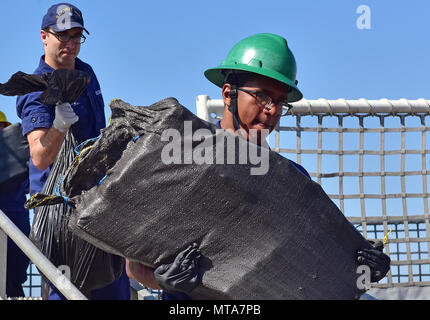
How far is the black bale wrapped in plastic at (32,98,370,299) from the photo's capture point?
2146 mm

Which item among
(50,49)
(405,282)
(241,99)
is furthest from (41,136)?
(405,282)

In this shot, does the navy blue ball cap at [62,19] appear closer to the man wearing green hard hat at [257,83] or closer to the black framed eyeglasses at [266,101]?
the man wearing green hard hat at [257,83]

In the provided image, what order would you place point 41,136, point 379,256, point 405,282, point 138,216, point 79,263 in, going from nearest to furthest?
point 138,216 → point 379,256 → point 79,263 → point 41,136 → point 405,282

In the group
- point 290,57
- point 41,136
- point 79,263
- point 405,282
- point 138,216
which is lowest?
point 405,282

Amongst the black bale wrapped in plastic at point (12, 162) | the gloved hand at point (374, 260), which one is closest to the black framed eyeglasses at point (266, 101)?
the gloved hand at point (374, 260)

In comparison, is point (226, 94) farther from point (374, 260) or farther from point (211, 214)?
point (374, 260)

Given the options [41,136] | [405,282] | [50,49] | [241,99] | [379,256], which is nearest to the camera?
[379,256]

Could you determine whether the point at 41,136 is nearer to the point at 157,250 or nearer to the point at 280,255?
the point at 157,250

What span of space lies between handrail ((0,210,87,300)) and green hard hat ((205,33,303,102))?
0.99m

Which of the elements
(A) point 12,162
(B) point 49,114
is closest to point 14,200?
(A) point 12,162

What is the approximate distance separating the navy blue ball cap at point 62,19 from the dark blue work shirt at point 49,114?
0.58ft

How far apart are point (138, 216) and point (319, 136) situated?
13.1ft

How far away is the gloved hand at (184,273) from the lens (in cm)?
215

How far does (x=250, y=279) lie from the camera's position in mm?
2199
